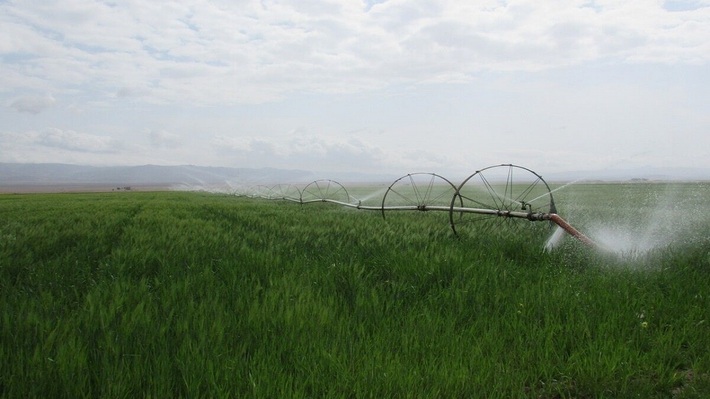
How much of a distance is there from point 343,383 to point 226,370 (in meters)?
0.66

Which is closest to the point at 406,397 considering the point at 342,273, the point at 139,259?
the point at 342,273

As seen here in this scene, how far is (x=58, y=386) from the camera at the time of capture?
2.19 meters

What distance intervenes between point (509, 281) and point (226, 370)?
3.15 m

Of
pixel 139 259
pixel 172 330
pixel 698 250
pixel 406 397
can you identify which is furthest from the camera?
pixel 698 250

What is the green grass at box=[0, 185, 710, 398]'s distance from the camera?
230cm

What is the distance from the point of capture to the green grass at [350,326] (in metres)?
2.30

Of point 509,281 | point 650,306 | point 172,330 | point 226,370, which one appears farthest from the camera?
point 509,281

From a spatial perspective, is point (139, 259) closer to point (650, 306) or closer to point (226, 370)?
point (226, 370)

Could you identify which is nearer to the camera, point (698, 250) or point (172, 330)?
point (172, 330)

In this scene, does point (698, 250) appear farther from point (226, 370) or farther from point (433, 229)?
point (226, 370)

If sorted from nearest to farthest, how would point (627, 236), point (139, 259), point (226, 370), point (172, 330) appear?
1. point (226, 370)
2. point (172, 330)
3. point (139, 259)
4. point (627, 236)

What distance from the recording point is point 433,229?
825cm

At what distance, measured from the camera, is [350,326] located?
124 inches

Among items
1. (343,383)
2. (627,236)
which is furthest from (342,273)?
(627,236)
